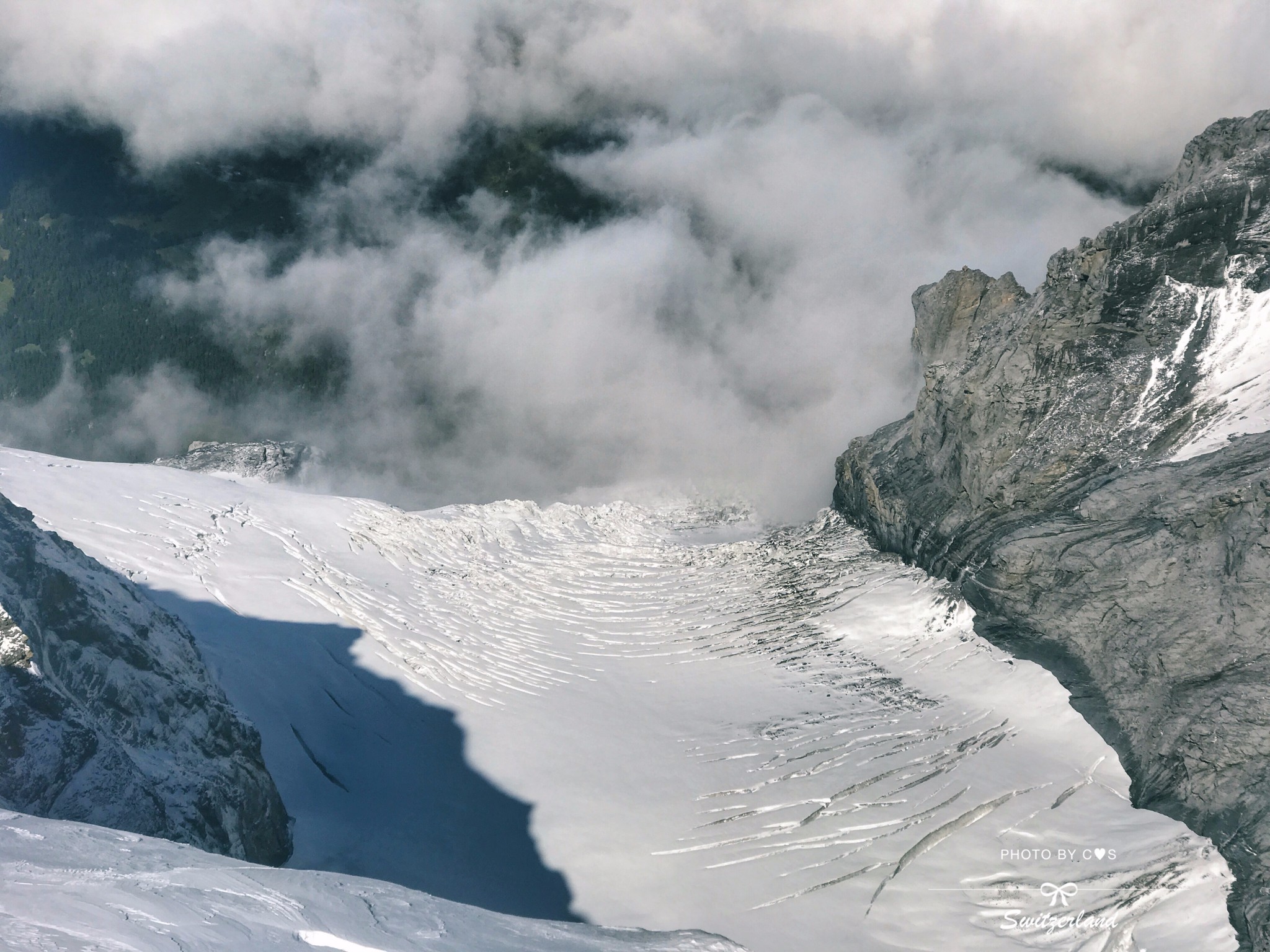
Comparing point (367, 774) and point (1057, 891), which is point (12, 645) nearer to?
A: point (367, 774)

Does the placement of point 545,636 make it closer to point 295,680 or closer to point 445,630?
point 445,630

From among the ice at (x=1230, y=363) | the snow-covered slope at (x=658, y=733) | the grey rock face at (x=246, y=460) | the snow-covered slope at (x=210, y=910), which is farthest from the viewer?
the grey rock face at (x=246, y=460)

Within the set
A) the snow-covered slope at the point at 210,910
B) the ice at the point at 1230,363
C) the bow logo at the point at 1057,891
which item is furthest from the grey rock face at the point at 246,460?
the snow-covered slope at the point at 210,910

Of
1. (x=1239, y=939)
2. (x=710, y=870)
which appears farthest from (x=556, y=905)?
(x=1239, y=939)

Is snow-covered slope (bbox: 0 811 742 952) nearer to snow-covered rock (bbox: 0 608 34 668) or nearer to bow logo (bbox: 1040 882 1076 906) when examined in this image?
snow-covered rock (bbox: 0 608 34 668)

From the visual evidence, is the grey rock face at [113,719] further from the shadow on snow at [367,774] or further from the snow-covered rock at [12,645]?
the shadow on snow at [367,774]
